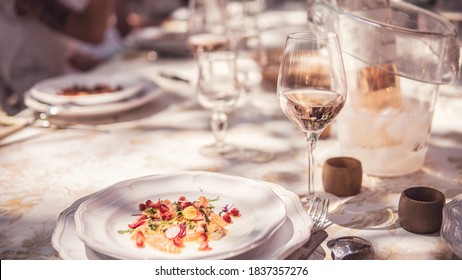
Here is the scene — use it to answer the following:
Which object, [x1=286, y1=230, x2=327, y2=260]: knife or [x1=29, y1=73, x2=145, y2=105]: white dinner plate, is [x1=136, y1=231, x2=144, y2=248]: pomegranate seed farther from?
[x1=29, y1=73, x2=145, y2=105]: white dinner plate

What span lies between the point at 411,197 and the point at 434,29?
1.36 ft

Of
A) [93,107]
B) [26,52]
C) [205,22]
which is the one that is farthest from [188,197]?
[26,52]

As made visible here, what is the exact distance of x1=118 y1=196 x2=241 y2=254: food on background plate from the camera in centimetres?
68

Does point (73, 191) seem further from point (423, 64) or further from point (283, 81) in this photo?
point (423, 64)

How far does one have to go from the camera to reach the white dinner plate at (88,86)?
133cm

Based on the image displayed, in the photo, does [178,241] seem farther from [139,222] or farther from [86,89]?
[86,89]

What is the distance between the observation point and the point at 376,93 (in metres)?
0.95

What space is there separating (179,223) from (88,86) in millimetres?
859

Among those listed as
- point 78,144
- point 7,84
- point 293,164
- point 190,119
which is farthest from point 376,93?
point 7,84

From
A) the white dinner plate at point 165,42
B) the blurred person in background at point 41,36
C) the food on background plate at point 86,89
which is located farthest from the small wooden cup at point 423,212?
the blurred person in background at point 41,36

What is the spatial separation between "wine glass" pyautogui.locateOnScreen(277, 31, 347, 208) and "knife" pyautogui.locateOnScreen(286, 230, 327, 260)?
163mm

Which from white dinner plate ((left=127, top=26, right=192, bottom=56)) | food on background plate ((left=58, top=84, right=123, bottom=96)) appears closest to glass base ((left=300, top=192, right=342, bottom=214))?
food on background plate ((left=58, top=84, right=123, bottom=96))

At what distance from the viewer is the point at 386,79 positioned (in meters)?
0.94

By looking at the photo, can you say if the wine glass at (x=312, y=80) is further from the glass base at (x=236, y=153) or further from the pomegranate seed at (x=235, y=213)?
the glass base at (x=236, y=153)
